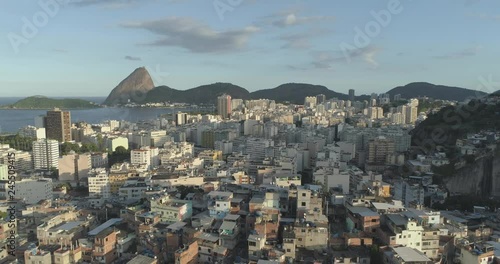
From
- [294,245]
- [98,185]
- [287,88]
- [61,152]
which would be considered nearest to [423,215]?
[294,245]

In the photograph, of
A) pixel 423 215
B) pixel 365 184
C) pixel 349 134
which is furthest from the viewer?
pixel 349 134

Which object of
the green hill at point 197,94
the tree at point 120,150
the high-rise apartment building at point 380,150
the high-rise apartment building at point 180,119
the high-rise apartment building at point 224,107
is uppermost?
the green hill at point 197,94

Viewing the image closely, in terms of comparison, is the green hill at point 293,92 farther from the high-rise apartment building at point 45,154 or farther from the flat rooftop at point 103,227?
the flat rooftop at point 103,227

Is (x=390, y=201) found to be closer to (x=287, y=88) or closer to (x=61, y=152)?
(x=61, y=152)

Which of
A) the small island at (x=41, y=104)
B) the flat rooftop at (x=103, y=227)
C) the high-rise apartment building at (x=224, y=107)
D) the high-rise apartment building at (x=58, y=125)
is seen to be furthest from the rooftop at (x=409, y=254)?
the small island at (x=41, y=104)

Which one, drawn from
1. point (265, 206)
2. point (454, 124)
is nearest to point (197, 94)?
point (454, 124)

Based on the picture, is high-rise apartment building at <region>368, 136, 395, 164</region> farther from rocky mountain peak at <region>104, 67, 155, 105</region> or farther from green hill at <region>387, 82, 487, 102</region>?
rocky mountain peak at <region>104, 67, 155, 105</region>

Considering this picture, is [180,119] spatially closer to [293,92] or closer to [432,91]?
[293,92]
